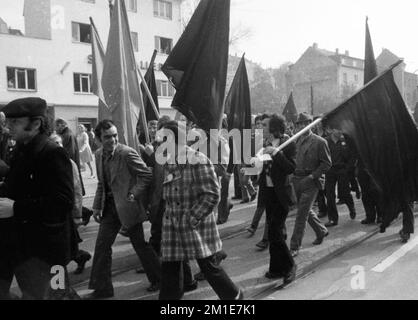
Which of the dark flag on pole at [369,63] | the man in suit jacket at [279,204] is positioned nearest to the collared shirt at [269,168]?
the man in suit jacket at [279,204]

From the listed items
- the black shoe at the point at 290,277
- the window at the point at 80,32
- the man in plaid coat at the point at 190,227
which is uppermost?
the window at the point at 80,32

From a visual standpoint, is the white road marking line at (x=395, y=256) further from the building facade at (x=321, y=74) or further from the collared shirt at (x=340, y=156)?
the building facade at (x=321, y=74)

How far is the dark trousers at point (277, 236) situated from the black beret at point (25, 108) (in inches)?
113

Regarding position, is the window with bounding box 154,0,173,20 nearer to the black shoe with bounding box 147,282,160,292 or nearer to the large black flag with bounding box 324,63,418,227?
the large black flag with bounding box 324,63,418,227

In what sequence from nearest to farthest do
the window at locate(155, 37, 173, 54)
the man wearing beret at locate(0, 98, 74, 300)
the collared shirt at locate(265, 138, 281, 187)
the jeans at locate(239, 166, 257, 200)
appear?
the man wearing beret at locate(0, 98, 74, 300), the collared shirt at locate(265, 138, 281, 187), the jeans at locate(239, 166, 257, 200), the window at locate(155, 37, 173, 54)

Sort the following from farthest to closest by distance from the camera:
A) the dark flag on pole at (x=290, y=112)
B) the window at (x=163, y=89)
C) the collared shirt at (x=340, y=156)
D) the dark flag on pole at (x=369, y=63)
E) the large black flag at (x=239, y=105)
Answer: the window at (x=163, y=89), the dark flag on pole at (x=290, y=112), the large black flag at (x=239, y=105), the collared shirt at (x=340, y=156), the dark flag on pole at (x=369, y=63)

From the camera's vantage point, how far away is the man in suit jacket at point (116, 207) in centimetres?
462

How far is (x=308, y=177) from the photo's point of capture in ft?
20.3

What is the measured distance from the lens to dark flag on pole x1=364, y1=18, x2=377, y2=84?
22.0 feet

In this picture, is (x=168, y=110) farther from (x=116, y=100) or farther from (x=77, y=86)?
(x=116, y=100)

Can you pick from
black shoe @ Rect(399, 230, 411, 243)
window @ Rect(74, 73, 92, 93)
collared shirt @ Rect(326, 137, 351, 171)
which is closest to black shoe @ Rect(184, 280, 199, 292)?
black shoe @ Rect(399, 230, 411, 243)

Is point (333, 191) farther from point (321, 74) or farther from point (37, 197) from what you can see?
point (321, 74)

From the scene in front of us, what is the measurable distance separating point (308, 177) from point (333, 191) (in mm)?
2029

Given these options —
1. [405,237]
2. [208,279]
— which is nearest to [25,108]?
[208,279]
